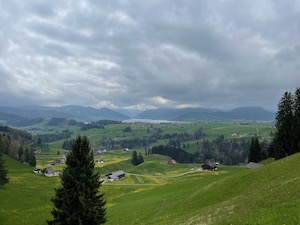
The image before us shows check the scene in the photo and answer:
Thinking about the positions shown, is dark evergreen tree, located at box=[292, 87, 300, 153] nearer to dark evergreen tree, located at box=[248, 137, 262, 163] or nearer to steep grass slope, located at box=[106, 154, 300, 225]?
steep grass slope, located at box=[106, 154, 300, 225]

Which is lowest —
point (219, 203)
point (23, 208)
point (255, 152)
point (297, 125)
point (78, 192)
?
point (23, 208)

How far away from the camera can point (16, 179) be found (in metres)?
131

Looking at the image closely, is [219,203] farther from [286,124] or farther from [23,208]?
[23,208]

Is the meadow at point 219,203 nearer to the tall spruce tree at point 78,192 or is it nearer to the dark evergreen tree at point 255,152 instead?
the tall spruce tree at point 78,192

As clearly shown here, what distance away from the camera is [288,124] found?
2990 inches

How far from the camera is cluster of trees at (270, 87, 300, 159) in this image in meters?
75.2

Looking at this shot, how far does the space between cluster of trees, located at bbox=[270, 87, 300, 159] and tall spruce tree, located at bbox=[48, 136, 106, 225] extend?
56333mm

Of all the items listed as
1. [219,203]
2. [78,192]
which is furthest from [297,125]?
[78,192]

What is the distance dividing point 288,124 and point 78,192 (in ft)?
198

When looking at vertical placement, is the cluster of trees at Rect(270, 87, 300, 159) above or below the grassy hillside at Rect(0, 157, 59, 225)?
above

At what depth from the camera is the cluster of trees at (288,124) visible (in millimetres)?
75188

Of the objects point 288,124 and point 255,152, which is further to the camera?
point 255,152

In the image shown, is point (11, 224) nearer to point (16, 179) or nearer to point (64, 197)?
point (64, 197)

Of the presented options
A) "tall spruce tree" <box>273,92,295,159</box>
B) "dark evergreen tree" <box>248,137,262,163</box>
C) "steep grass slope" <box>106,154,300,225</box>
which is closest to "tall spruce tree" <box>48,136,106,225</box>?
"steep grass slope" <box>106,154,300,225</box>
